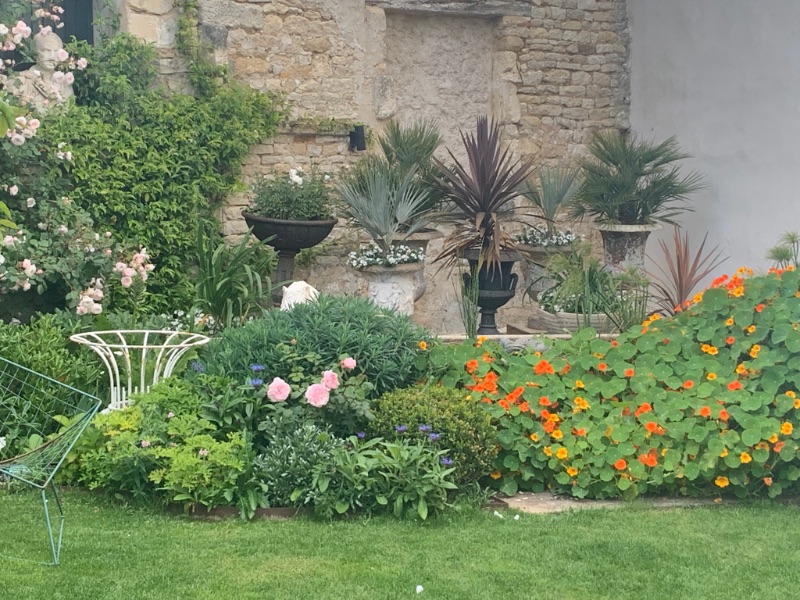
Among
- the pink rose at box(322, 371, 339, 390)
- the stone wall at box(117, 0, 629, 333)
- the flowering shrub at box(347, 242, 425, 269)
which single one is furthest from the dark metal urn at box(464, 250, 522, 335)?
the pink rose at box(322, 371, 339, 390)

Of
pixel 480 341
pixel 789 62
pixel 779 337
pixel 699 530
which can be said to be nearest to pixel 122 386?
pixel 480 341

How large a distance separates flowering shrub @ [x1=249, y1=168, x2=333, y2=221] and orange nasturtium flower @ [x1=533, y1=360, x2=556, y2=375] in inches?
110

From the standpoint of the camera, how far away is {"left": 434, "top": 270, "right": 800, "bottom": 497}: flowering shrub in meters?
5.09

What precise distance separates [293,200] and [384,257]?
3.31ft

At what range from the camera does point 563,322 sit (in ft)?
23.5

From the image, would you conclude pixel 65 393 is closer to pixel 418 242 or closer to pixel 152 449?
pixel 152 449

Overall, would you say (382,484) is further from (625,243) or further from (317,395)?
(625,243)

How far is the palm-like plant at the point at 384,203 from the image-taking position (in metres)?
7.23

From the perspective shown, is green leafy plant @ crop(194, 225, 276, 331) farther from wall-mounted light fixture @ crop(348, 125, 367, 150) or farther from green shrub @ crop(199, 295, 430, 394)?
wall-mounted light fixture @ crop(348, 125, 367, 150)

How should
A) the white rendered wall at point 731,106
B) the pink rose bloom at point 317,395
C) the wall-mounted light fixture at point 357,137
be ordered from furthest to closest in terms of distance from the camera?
the wall-mounted light fixture at point 357,137, the white rendered wall at point 731,106, the pink rose bloom at point 317,395

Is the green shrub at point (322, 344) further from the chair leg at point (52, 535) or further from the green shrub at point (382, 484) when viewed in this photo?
the chair leg at point (52, 535)

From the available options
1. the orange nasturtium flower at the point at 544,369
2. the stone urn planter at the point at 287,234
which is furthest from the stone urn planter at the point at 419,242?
the orange nasturtium flower at the point at 544,369

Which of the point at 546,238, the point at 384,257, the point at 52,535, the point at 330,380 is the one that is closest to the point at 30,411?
the point at 52,535

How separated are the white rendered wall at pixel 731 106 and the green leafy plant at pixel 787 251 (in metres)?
0.23
